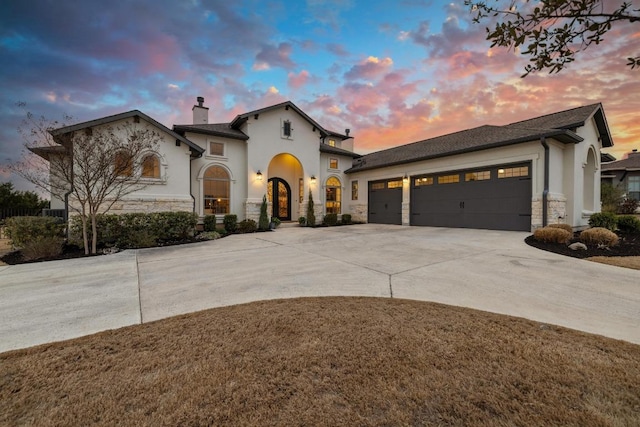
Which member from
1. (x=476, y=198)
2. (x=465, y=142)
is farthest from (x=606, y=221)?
(x=465, y=142)

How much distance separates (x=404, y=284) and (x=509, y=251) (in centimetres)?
456

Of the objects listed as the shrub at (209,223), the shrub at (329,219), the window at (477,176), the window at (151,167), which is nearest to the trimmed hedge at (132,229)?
the shrub at (209,223)

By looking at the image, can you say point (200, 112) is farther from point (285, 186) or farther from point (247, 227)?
point (247, 227)

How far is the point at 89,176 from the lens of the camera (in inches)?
309

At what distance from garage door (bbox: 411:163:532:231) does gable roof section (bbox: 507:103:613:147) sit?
253 cm

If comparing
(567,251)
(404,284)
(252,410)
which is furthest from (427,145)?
(252,410)

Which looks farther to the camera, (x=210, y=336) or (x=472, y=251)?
(x=472, y=251)

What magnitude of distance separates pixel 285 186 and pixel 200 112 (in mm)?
6537

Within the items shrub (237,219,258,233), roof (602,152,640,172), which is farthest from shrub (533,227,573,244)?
roof (602,152,640,172)

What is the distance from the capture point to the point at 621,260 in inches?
232

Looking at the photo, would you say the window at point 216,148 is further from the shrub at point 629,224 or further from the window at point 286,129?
the shrub at point 629,224

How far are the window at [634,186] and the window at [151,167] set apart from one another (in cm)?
3490

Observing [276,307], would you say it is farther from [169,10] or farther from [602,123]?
[602,123]

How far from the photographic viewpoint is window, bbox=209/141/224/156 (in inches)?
512
